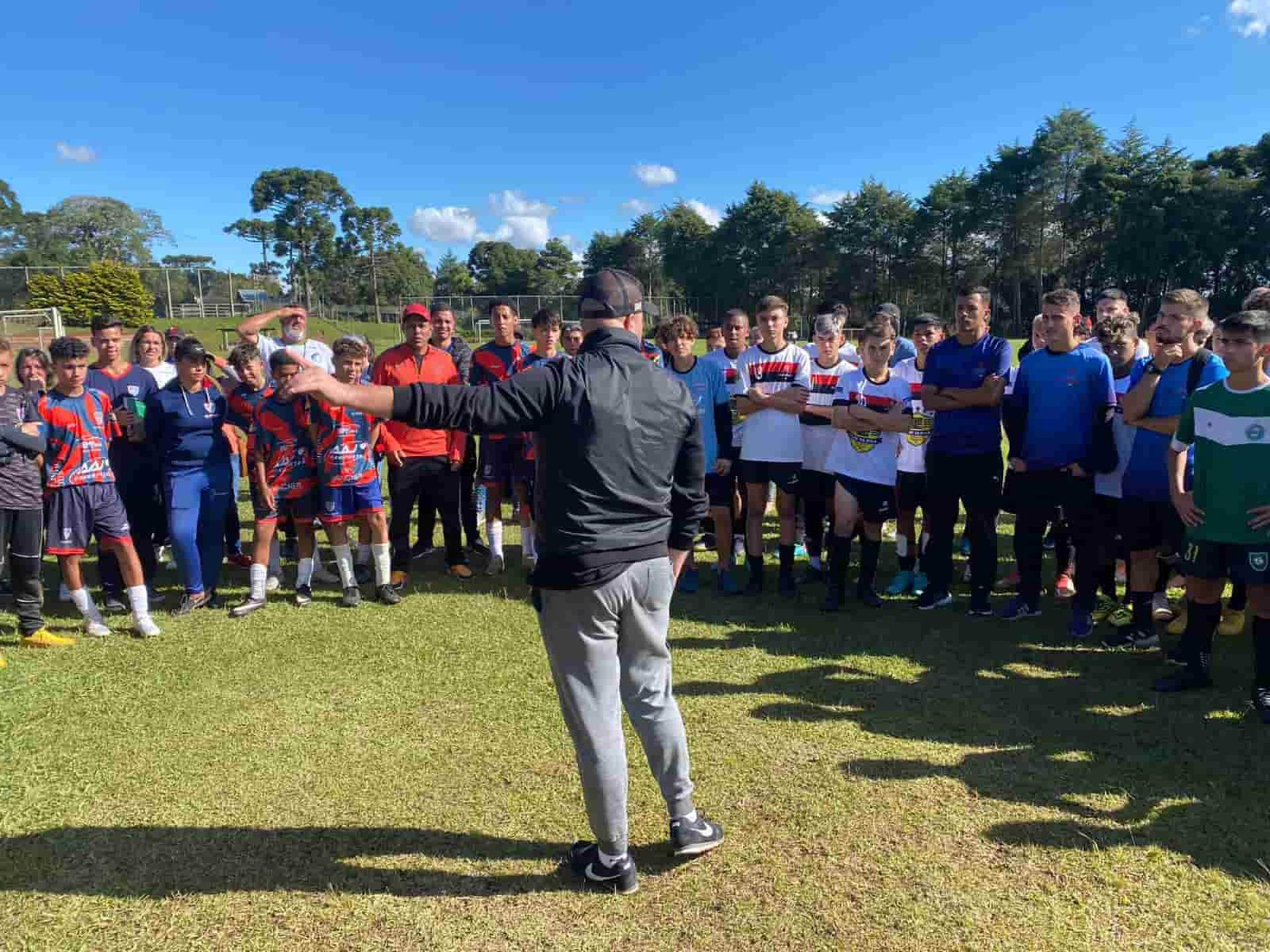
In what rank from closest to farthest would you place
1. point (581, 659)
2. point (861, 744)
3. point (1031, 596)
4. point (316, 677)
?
point (581, 659) < point (861, 744) < point (316, 677) < point (1031, 596)

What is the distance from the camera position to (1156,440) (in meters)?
5.14

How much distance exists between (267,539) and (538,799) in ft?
12.7

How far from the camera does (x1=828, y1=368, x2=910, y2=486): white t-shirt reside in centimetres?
586

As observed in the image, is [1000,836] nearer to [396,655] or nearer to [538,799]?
[538,799]

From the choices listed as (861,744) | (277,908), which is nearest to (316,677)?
(277,908)

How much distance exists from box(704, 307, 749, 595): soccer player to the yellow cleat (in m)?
4.98

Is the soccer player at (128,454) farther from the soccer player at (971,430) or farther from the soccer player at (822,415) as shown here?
the soccer player at (971,430)

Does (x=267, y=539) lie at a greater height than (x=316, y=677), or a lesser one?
greater

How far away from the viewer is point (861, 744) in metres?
4.01

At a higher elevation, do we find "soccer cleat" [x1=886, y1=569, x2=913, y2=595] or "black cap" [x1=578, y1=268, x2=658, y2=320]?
"black cap" [x1=578, y1=268, x2=658, y2=320]

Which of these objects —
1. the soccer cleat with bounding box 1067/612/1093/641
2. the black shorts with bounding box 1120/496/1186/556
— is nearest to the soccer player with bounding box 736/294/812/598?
the soccer cleat with bounding box 1067/612/1093/641

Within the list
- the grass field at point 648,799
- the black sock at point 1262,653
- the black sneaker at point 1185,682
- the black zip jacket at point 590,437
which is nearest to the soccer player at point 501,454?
the grass field at point 648,799

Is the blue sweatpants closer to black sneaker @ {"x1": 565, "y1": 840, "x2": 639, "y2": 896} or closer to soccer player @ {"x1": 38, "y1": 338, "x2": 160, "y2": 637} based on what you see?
soccer player @ {"x1": 38, "y1": 338, "x2": 160, "y2": 637}

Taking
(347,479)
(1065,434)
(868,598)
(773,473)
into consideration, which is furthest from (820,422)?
(347,479)
